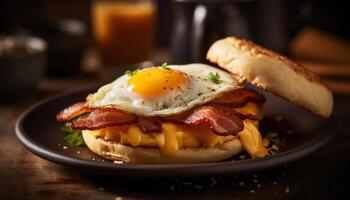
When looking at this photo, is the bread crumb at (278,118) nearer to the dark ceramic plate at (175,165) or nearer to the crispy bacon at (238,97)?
the dark ceramic plate at (175,165)

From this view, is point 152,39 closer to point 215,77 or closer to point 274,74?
point 215,77

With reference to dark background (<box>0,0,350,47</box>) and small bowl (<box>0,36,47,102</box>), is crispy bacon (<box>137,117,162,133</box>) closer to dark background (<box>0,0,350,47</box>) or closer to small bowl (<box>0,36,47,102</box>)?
small bowl (<box>0,36,47,102</box>)

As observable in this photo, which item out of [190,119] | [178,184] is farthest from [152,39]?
[178,184]

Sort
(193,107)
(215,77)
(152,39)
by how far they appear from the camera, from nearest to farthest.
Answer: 1. (193,107)
2. (215,77)
3. (152,39)

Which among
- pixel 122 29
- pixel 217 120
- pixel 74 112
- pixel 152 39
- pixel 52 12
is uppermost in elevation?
pixel 217 120

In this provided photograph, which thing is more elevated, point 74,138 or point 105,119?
point 105,119

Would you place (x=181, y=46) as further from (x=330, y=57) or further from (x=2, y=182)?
(x=2, y=182)
